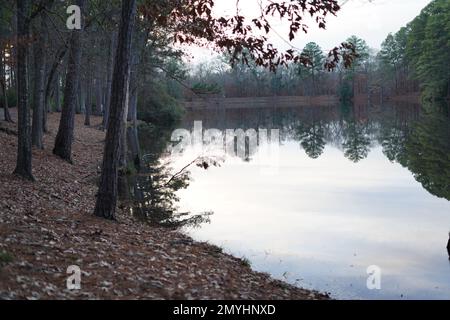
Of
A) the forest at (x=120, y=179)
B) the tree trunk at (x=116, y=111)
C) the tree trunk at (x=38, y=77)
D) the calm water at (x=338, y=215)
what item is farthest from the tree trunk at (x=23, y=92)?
the tree trunk at (x=38, y=77)

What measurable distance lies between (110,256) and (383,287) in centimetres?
485

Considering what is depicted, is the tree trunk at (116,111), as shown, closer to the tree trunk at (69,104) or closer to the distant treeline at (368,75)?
the tree trunk at (69,104)

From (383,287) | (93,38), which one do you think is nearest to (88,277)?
(383,287)

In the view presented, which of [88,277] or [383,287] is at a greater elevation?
[88,277]

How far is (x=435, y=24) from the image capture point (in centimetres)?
7331

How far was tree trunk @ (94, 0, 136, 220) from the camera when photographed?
1048cm

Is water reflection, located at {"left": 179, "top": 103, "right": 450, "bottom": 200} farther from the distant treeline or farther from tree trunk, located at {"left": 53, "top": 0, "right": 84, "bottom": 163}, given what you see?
the distant treeline

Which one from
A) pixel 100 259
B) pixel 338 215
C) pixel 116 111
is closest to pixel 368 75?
A: pixel 338 215

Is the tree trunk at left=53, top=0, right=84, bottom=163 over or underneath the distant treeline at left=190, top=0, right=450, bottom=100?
underneath

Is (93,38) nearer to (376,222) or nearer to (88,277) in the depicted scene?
(376,222)

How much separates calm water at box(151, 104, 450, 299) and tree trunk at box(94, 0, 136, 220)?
244 cm

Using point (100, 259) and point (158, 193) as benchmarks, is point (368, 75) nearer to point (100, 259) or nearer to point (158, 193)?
point (158, 193)

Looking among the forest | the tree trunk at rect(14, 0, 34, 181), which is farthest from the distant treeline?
the tree trunk at rect(14, 0, 34, 181)

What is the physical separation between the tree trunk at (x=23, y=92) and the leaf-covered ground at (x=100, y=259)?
45 centimetres
